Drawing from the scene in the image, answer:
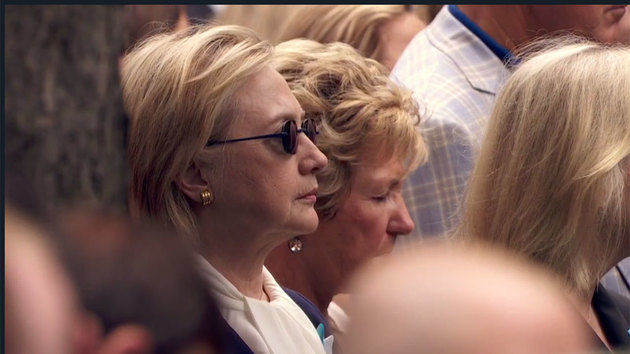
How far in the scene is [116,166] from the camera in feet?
5.32

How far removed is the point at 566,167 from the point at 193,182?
2.91 feet

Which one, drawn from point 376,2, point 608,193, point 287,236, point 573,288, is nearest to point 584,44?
point 608,193

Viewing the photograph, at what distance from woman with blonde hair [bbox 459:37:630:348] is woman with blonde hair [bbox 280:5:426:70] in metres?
1.80

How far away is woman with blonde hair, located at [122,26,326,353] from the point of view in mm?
2902

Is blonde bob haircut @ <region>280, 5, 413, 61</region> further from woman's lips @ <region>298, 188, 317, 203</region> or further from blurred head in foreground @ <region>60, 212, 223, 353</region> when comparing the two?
blurred head in foreground @ <region>60, 212, 223, 353</region>

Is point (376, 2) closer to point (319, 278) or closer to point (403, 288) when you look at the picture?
point (319, 278)

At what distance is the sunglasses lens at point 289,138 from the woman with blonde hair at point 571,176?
490 mm

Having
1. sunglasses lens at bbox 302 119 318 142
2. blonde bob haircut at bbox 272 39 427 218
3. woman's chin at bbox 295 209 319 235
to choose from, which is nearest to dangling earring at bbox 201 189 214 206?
woman's chin at bbox 295 209 319 235

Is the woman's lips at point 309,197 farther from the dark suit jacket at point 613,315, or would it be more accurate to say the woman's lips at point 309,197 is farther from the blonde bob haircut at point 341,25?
the blonde bob haircut at point 341,25

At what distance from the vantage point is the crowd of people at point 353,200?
1193mm

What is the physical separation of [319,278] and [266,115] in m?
0.84

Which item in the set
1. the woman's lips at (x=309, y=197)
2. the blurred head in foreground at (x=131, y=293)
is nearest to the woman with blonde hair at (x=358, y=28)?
the woman's lips at (x=309, y=197)

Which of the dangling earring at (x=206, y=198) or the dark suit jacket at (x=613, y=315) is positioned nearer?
the dark suit jacket at (x=613, y=315)

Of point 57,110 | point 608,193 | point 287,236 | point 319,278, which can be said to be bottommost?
point 319,278
